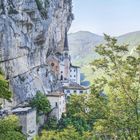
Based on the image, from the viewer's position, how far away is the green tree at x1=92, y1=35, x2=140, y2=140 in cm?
2467

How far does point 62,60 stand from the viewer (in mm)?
127250

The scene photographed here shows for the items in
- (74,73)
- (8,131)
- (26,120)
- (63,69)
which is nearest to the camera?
(8,131)

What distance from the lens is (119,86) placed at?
82.4ft

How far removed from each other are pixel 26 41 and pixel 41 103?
12.7 m

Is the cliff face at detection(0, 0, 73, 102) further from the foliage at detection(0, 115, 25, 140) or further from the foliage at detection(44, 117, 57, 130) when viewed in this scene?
the foliage at detection(0, 115, 25, 140)

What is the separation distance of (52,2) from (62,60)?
1203 inches

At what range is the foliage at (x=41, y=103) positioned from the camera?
290ft

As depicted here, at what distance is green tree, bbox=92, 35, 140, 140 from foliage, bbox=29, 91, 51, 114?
62683 mm

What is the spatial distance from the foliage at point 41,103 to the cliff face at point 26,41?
5.12 feet

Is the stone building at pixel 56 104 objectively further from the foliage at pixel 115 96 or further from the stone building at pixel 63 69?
the foliage at pixel 115 96

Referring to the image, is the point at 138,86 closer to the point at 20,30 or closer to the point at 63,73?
the point at 20,30

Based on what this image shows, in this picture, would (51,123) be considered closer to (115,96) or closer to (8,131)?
(115,96)

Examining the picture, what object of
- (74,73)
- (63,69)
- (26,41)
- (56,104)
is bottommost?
(56,104)

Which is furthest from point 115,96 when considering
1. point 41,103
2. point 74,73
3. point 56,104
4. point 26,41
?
point 74,73
